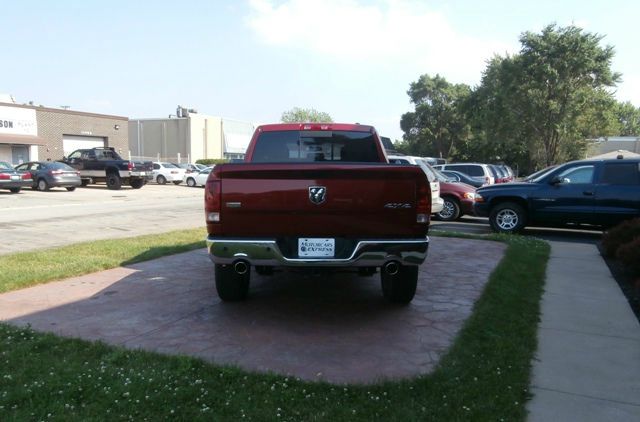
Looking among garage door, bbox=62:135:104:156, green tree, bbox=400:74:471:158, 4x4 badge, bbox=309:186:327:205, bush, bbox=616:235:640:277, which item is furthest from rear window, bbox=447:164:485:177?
green tree, bbox=400:74:471:158

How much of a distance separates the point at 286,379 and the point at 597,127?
3725 centimetres

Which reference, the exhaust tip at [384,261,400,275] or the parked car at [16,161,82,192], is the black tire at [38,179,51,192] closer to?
the parked car at [16,161,82,192]

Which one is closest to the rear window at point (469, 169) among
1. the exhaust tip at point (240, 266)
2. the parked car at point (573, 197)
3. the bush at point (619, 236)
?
the parked car at point (573, 197)

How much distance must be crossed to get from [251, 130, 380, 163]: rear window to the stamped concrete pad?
5.18 feet

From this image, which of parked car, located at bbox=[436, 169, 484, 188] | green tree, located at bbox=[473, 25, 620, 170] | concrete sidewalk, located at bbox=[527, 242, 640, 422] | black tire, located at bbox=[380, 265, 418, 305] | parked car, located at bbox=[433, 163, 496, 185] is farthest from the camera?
green tree, located at bbox=[473, 25, 620, 170]

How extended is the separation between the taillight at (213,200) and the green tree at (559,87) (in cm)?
3378

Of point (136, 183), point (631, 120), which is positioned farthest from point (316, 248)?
point (631, 120)

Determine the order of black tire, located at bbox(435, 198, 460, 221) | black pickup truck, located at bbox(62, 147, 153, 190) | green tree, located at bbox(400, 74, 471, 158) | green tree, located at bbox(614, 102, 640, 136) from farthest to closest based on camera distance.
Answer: green tree, located at bbox(614, 102, 640, 136)
green tree, located at bbox(400, 74, 471, 158)
black pickup truck, located at bbox(62, 147, 153, 190)
black tire, located at bbox(435, 198, 460, 221)

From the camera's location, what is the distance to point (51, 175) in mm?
24953

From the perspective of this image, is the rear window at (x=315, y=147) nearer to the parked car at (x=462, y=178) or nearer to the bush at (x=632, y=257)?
the bush at (x=632, y=257)

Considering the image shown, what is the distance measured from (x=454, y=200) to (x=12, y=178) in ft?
62.6

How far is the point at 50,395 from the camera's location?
3.31 meters

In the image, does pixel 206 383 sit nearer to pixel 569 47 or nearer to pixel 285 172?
pixel 285 172

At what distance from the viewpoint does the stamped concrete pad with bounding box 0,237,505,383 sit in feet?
13.2
